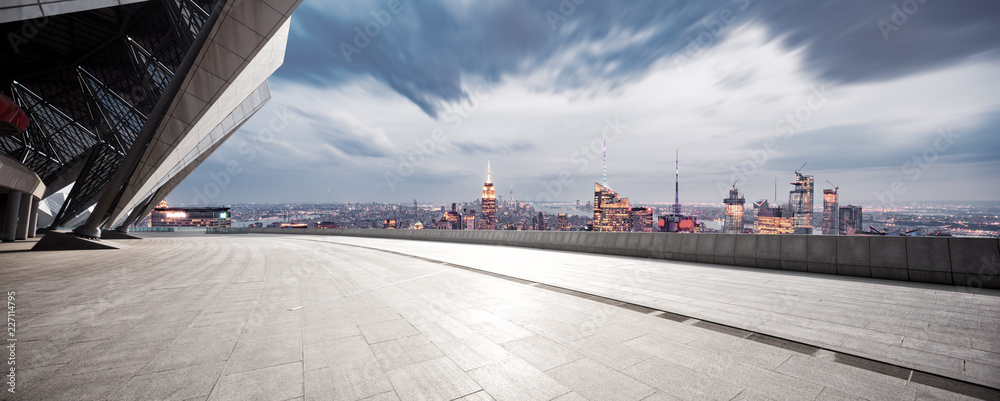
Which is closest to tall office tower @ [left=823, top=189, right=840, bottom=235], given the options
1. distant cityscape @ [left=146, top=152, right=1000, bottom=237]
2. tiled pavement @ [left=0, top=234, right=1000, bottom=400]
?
distant cityscape @ [left=146, top=152, right=1000, bottom=237]

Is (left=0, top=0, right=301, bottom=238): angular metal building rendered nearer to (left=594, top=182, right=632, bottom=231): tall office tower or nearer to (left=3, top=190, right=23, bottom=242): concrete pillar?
(left=3, top=190, right=23, bottom=242): concrete pillar

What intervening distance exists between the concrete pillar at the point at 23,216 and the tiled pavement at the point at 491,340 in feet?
108

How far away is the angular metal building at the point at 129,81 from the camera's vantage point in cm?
1503

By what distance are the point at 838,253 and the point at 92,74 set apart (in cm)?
5018

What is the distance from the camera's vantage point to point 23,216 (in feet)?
91.7

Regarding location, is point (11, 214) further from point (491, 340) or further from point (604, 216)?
point (604, 216)

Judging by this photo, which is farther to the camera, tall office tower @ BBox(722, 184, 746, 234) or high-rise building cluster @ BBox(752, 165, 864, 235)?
tall office tower @ BBox(722, 184, 746, 234)

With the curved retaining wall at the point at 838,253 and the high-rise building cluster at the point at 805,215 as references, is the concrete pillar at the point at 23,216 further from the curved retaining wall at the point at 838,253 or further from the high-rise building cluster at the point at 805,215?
the high-rise building cluster at the point at 805,215

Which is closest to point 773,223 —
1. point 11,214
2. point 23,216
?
point 11,214

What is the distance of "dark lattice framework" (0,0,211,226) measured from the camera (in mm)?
22656

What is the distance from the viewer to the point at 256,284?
8625mm

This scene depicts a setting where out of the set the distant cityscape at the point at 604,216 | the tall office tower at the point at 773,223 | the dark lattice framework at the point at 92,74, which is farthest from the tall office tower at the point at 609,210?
the dark lattice framework at the point at 92,74

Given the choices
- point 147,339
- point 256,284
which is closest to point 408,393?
point 147,339

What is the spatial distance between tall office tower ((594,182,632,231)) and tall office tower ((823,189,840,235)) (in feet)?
154
